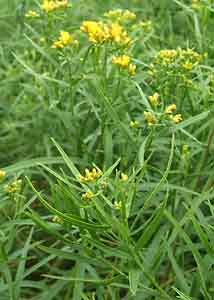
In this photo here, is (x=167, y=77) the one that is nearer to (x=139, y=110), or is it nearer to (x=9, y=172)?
(x=139, y=110)

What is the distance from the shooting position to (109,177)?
1888mm

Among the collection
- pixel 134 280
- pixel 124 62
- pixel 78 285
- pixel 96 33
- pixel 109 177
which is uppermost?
pixel 96 33

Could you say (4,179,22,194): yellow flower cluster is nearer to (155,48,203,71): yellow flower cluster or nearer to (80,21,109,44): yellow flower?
(80,21,109,44): yellow flower

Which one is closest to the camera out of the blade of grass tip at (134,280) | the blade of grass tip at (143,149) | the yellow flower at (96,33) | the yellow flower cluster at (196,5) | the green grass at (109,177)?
the blade of grass tip at (134,280)

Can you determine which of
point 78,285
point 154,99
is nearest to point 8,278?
point 78,285

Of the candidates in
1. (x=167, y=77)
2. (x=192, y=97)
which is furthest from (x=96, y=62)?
(x=192, y=97)

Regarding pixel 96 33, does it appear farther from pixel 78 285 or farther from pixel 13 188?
pixel 78 285

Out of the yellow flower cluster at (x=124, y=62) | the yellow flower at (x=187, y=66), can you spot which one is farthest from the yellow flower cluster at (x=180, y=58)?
the yellow flower cluster at (x=124, y=62)

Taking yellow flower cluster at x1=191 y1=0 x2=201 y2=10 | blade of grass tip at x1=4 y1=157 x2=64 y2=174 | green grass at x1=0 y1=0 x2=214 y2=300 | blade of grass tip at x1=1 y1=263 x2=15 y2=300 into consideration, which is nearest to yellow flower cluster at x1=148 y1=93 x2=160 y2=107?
green grass at x1=0 y1=0 x2=214 y2=300

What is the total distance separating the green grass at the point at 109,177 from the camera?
5.05ft

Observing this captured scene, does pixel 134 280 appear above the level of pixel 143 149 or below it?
below

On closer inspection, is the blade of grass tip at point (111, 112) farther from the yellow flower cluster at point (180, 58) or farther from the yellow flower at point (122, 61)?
the yellow flower cluster at point (180, 58)

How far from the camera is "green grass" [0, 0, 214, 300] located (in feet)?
5.05

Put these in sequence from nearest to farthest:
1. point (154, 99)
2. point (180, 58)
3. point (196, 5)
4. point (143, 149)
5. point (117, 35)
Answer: point (143, 149)
point (154, 99)
point (117, 35)
point (180, 58)
point (196, 5)
